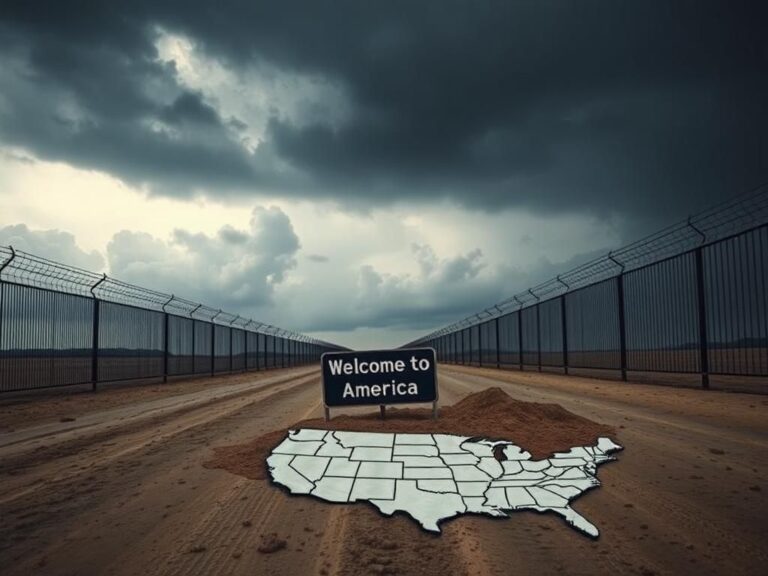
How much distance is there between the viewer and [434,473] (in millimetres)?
4348

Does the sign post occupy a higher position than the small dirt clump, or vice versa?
the sign post

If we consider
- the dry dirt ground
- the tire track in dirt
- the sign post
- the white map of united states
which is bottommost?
the tire track in dirt

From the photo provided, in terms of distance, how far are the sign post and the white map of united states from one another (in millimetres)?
1177

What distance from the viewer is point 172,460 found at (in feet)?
17.4

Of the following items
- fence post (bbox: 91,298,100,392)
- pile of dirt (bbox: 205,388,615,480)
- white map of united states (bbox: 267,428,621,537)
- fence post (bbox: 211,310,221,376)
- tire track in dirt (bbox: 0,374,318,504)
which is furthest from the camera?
fence post (bbox: 211,310,221,376)

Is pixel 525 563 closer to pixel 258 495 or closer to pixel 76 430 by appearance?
pixel 258 495

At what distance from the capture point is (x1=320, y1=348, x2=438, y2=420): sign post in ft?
22.6

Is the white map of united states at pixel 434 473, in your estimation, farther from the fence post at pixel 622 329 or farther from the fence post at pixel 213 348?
the fence post at pixel 213 348

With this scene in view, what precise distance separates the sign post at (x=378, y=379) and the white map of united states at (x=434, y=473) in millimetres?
1177

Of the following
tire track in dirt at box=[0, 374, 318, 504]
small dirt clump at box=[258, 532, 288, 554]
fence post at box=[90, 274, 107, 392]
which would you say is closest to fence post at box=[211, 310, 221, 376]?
fence post at box=[90, 274, 107, 392]

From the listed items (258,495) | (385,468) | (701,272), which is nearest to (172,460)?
(258,495)

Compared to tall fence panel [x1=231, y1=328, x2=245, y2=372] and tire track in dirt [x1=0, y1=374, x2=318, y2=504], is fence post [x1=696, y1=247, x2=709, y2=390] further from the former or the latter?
tall fence panel [x1=231, y1=328, x2=245, y2=372]

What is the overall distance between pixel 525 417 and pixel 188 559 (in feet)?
15.1

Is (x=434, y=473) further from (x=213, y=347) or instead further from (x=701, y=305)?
(x=213, y=347)
